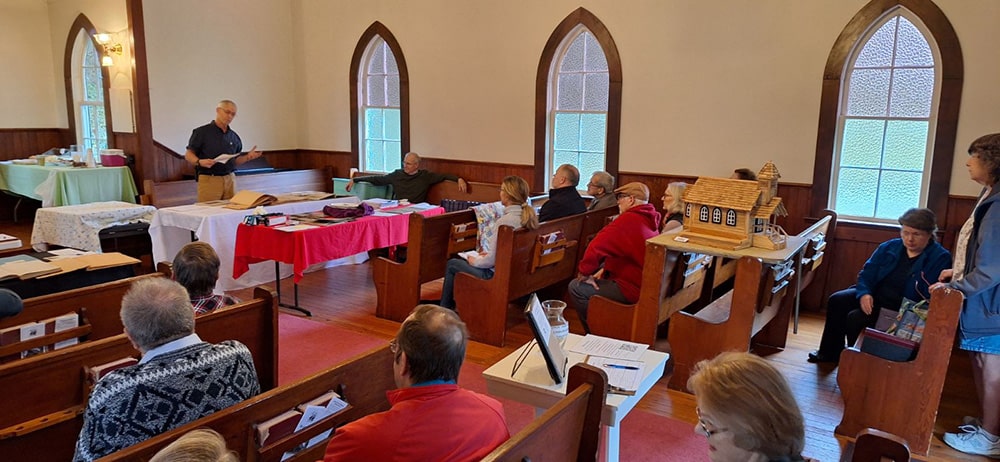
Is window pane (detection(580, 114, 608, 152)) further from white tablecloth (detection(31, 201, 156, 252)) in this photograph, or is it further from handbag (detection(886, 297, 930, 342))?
white tablecloth (detection(31, 201, 156, 252))

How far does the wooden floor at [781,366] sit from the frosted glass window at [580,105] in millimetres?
1879

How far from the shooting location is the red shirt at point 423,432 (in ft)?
5.24

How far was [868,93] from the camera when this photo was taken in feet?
17.0

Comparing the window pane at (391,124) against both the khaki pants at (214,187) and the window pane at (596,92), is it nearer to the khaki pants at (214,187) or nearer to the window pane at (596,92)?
the khaki pants at (214,187)

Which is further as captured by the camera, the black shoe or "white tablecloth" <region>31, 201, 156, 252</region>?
"white tablecloth" <region>31, 201, 156, 252</region>

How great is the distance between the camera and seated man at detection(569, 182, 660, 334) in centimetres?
392

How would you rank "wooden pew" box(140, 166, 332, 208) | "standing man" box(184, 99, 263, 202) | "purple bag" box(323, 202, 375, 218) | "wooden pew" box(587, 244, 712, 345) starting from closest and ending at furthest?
"wooden pew" box(587, 244, 712, 345) < "purple bag" box(323, 202, 375, 218) < "standing man" box(184, 99, 263, 202) < "wooden pew" box(140, 166, 332, 208)

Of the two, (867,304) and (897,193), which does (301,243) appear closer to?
(867,304)

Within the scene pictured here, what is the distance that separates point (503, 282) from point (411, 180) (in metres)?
3.03

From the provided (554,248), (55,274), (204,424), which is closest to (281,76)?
(554,248)

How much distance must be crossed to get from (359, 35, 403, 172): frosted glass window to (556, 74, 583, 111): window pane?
2.12 meters

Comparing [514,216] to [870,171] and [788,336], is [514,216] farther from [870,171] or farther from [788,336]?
[870,171]

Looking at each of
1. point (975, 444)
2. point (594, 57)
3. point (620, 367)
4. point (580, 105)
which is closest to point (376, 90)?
point (580, 105)

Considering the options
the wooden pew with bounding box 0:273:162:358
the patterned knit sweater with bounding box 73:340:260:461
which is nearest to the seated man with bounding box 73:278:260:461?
the patterned knit sweater with bounding box 73:340:260:461
